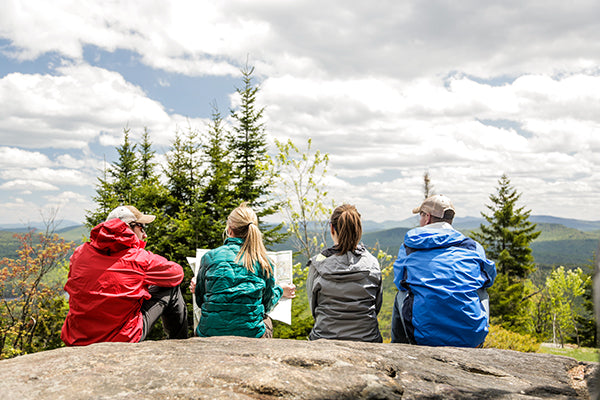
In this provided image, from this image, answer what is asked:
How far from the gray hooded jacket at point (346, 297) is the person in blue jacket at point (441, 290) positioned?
0.27 meters

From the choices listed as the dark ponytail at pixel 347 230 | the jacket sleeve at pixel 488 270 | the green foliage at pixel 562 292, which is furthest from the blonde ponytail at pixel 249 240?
the green foliage at pixel 562 292

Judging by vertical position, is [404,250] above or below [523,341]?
above

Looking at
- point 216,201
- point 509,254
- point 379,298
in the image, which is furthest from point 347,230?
point 509,254

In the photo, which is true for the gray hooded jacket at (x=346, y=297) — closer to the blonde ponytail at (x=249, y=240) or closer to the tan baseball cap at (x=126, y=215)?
the blonde ponytail at (x=249, y=240)

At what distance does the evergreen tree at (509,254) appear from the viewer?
103 ft

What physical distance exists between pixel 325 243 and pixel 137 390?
28.7 feet

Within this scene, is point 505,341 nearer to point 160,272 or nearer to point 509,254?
point 160,272

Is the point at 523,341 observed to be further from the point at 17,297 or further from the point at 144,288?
the point at 17,297

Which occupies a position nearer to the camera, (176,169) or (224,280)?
(224,280)

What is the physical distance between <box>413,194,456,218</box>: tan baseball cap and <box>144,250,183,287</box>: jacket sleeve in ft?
9.25

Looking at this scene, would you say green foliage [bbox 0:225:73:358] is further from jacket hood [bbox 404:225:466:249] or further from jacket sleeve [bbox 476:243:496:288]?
jacket sleeve [bbox 476:243:496:288]

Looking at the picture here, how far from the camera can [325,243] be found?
10.8 metres

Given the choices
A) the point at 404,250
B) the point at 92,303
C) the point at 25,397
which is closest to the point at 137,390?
the point at 25,397

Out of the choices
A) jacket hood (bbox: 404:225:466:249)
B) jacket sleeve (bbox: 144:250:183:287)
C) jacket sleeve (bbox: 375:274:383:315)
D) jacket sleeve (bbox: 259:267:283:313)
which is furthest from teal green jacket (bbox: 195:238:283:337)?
jacket hood (bbox: 404:225:466:249)
